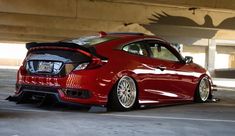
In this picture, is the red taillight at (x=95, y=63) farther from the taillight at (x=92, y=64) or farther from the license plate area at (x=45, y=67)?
the license plate area at (x=45, y=67)

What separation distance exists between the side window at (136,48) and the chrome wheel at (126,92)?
0.57 m

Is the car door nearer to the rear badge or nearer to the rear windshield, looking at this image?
the rear windshield

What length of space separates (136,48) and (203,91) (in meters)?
2.31

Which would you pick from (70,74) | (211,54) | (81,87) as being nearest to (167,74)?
(81,87)

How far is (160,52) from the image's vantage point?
9492mm

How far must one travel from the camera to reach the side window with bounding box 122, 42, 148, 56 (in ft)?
28.6

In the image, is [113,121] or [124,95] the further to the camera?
[124,95]

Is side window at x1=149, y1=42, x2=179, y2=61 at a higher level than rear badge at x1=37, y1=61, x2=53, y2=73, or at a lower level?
higher

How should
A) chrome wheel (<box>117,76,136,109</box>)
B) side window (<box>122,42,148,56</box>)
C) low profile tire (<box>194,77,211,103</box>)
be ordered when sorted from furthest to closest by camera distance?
low profile tire (<box>194,77,211,103</box>) → side window (<box>122,42,148,56</box>) → chrome wheel (<box>117,76,136,109</box>)

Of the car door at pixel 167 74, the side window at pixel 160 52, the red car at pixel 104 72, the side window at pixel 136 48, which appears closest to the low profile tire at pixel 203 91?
the car door at pixel 167 74

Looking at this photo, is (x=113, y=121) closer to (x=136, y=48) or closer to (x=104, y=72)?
(x=104, y=72)

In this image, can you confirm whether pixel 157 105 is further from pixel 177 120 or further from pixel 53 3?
pixel 53 3

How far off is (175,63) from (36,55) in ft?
8.83

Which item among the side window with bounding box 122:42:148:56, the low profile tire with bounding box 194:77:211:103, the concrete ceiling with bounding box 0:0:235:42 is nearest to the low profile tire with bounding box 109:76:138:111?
the side window with bounding box 122:42:148:56
